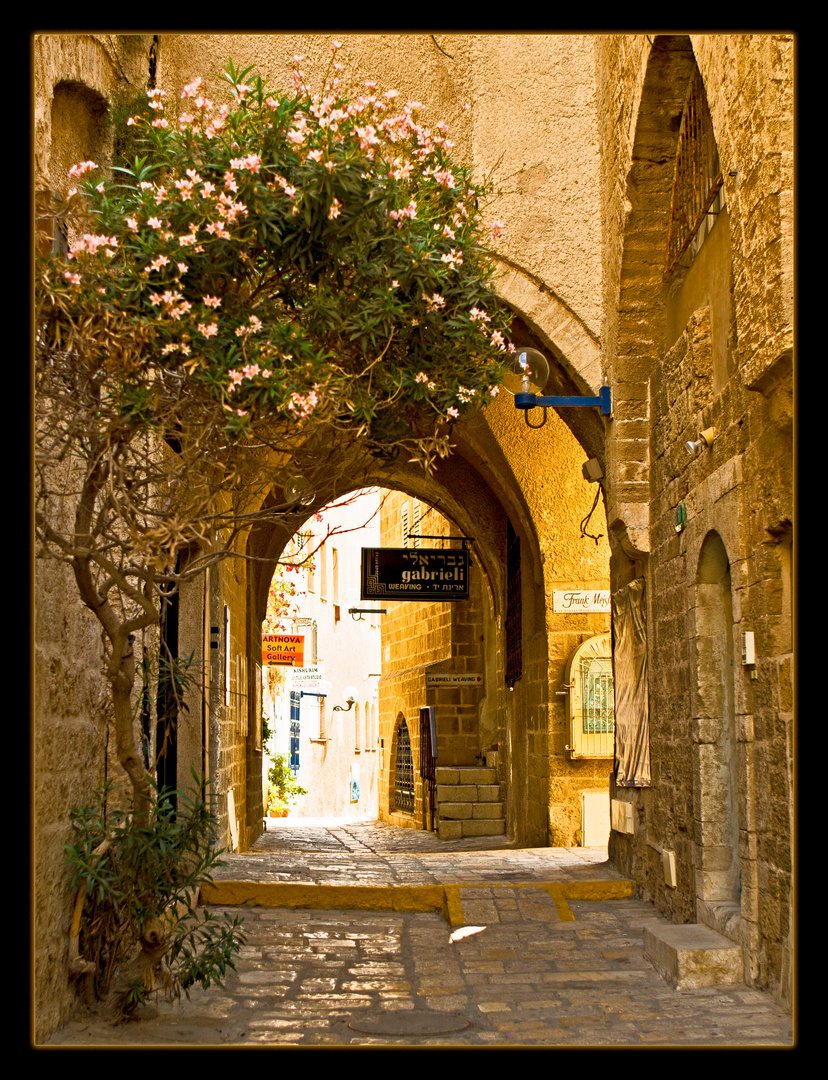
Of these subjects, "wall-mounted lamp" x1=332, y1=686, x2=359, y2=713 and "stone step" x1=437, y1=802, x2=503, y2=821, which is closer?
"stone step" x1=437, y1=802, x2=503, y2=821

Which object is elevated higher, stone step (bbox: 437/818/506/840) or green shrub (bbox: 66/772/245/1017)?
green shrub (bbox: 66/772/245/1017)

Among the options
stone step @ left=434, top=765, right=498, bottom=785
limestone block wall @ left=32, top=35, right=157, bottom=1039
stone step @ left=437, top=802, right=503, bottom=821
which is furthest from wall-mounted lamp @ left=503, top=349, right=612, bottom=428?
stone step @ left=434, top=765, right=498, bottom=785

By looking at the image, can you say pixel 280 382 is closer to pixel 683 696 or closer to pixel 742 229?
pixel 742 229

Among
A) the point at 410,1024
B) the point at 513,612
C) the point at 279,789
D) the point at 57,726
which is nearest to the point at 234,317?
the point at 57,726

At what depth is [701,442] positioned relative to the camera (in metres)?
6.39

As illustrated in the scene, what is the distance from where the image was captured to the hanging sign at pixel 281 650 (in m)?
18.4

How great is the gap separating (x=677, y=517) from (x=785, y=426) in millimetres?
2002

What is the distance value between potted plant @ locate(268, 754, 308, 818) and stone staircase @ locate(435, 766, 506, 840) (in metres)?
8.58

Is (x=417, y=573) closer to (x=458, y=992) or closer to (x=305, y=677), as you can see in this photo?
(x=458, y=992)

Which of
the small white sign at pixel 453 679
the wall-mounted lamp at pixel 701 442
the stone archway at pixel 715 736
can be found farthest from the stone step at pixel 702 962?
the small white sign at pixel 453 679

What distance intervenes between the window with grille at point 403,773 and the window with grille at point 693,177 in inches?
508

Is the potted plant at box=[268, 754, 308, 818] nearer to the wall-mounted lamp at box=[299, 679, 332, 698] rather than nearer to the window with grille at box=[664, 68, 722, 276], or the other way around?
the wall-mounted lamp at box=[299, 679, 332, 698]

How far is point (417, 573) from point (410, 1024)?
9117mm

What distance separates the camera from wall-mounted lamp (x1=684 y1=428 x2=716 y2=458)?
6141 millimetres
